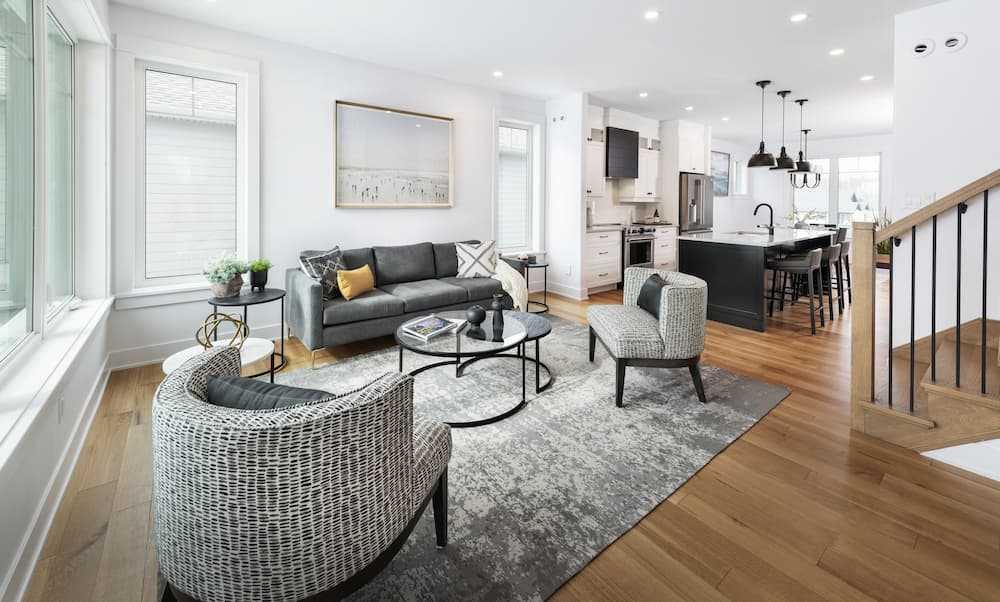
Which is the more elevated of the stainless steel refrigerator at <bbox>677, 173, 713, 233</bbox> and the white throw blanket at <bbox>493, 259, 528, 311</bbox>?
the stainless steel refrigerator at <bbox>677, 173, 713, 233</bbox>

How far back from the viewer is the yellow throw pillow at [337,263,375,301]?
409 cm

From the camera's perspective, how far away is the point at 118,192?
3.59m

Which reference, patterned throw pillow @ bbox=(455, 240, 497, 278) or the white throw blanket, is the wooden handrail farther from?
patterned throw pillow @ bbox=(455, 240, 497, 278)

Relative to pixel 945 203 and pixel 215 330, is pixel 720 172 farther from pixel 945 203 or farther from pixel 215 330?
pixel 215 330

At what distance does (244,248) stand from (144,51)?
158 centimetres

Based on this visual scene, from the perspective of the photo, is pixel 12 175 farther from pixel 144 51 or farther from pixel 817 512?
pixel 817 512

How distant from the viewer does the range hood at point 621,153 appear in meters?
6.79

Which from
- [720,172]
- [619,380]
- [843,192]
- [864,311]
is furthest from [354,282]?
[843,192]

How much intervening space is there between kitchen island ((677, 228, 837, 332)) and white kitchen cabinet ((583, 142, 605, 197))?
166 cm

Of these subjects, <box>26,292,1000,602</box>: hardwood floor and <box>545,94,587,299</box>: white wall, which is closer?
<box>26,292,1000,602</box>: hardwood floor

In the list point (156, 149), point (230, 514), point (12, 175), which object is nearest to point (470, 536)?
point (230, 514)

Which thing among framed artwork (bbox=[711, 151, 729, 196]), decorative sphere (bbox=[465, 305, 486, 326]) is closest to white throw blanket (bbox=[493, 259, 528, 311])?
decorative sphere (bbox=[465, 305, 486, 326])

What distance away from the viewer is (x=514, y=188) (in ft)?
21.1

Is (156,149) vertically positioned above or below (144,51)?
below
